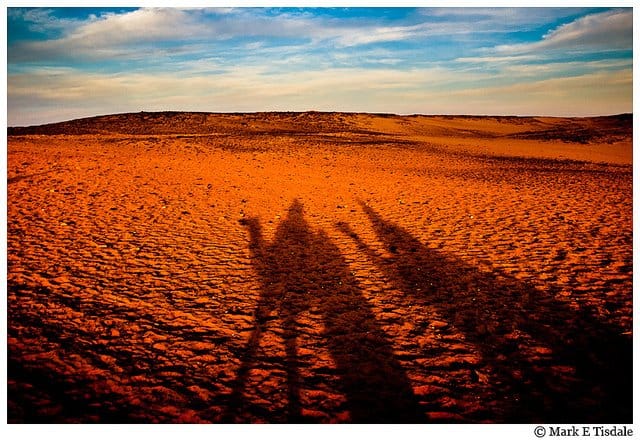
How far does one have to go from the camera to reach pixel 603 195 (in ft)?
35.3

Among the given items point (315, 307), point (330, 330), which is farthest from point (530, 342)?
point (315, 307)

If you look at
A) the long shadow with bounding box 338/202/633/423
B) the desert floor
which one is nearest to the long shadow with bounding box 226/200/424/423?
the desert floor

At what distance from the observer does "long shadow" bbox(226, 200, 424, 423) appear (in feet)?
9.77

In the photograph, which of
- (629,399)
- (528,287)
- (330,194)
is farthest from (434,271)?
(330,194)

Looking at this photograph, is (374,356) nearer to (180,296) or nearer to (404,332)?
(404,332)

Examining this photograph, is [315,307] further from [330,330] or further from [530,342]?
[530,342]

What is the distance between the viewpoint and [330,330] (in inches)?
157

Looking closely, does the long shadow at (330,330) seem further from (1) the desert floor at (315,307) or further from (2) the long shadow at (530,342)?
(2) the long shadow at (530,342)

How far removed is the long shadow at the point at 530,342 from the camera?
117 inches

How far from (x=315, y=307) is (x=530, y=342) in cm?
214

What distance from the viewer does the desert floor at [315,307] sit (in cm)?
302

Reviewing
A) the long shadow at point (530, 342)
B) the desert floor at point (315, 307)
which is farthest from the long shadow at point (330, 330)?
the long shadow at point (530, 342)

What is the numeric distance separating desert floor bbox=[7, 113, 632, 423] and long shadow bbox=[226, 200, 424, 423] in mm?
18

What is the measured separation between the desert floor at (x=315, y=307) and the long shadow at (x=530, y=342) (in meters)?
0.02
